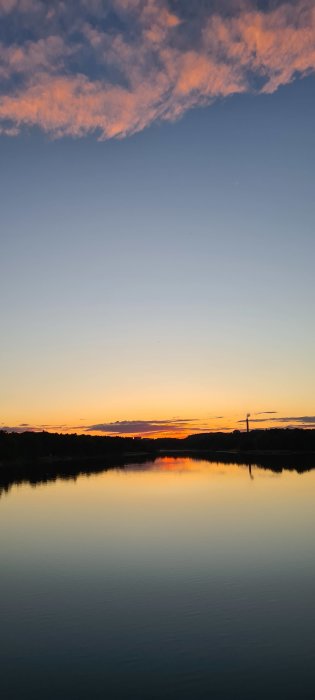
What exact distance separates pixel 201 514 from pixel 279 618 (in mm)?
27208

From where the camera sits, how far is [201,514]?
45.3 metres

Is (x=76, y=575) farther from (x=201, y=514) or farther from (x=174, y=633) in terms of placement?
(x=201, y=514)

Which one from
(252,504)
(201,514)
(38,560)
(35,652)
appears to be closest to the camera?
(35,652)

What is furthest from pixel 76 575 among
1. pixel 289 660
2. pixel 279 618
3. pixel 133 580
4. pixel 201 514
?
pixel 201 514

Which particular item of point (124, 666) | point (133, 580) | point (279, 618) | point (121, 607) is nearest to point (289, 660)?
point (279, 618)

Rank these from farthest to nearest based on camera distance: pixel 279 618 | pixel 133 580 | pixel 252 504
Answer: pixel 252 504 → pixel 133 580 → pixel 279 618

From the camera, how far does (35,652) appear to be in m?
16.1

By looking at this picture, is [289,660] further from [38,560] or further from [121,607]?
[38,560]

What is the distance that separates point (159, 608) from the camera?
64.7ft

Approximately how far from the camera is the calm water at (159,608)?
14117 mm

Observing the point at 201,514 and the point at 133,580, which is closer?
the point at 133,580

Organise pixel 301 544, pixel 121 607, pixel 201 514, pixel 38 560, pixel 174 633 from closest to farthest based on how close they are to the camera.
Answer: pixel 174 633 < pixel 121 607 < pixel 38 560 < pixel 301 544 < pixel 201 514

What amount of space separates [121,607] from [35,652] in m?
4.62

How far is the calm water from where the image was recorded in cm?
1412
